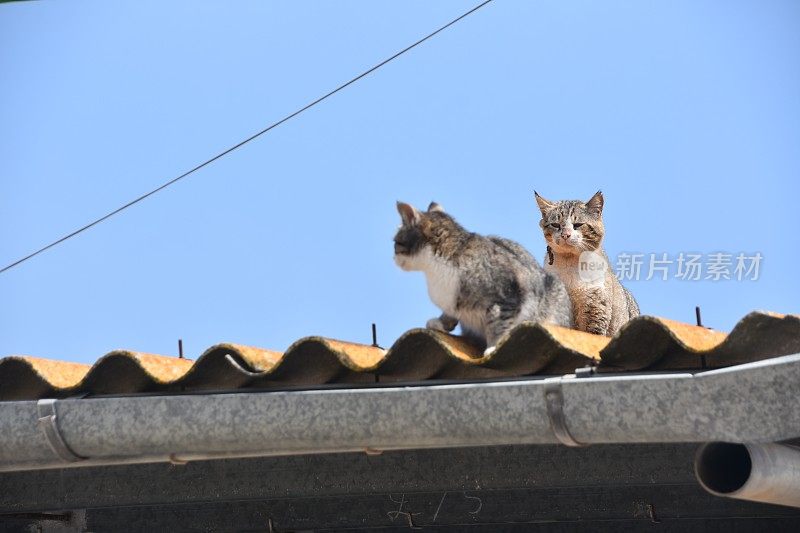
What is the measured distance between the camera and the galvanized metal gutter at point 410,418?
383 cm

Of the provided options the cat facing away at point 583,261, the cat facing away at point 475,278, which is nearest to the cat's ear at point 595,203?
the cat facing away at point 583,261

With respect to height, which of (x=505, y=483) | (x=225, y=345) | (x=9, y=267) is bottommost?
(x=505, y=483)

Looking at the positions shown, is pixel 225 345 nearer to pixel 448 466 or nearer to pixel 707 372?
pixel 448 466

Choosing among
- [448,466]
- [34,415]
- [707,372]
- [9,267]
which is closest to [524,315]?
[448,466]

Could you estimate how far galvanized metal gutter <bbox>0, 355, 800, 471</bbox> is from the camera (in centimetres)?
383

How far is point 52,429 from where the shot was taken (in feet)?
14.9

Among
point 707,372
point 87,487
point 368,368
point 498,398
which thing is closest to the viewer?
point 707,372

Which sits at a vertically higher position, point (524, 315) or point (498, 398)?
point (524, 315)

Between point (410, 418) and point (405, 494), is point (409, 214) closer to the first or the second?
point (405, 494)

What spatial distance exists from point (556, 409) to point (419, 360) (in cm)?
72

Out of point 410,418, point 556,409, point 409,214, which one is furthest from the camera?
point 409,214

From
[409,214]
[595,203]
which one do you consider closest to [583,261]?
[595,203]

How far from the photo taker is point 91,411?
4.58m

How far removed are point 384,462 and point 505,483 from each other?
21.6 inches
